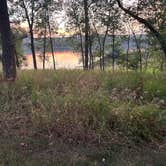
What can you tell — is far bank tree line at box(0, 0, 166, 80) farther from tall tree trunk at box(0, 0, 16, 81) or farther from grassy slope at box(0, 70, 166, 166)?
grassy slope at box(0, 70, 166, 166)

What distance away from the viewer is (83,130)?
4.88 metres

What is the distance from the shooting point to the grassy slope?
14.4ft

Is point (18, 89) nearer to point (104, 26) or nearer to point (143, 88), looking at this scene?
point (143, 88)

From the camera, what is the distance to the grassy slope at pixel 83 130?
4.39 m

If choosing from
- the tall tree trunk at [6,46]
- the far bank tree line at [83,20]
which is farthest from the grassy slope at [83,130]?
the far bank tree line at [83,20]

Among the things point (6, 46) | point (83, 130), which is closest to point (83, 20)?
point (6, 46)

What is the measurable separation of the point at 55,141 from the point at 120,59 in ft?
113

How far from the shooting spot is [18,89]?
277 inches

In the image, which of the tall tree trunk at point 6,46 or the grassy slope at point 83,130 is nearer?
the grassy slope at point 83,130

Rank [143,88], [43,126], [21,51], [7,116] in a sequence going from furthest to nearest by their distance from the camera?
1. [21,51]
2. [143,88]
3. [7,116]
4. [43,126]

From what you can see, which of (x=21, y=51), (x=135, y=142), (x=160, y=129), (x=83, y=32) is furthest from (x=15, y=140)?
(x=21, y=51)

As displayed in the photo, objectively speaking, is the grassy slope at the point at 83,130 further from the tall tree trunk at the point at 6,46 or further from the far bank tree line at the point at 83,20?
the far bank tree line at the point at 83,20

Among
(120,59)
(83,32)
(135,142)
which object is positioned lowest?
(120,59)

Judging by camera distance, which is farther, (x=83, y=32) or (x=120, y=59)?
(x=120, y=59)
